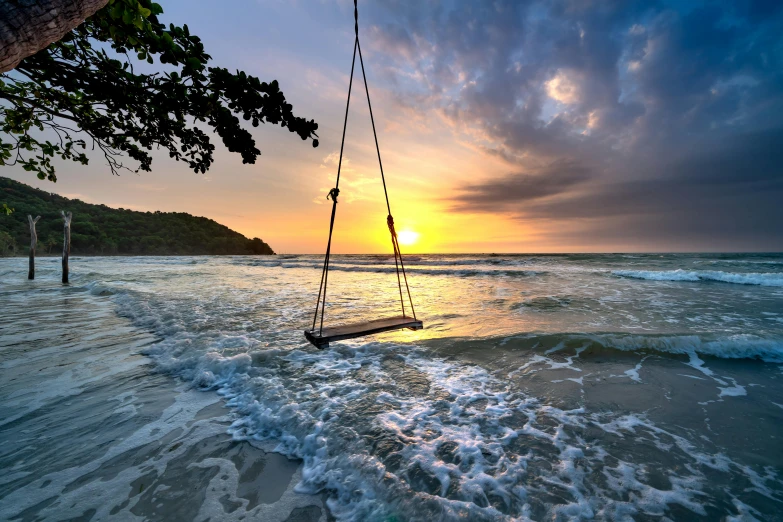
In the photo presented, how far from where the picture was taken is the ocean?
2.33 m

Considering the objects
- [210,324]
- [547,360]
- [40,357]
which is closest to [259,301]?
[210,324]

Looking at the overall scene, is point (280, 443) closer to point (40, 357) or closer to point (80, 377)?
point (80, 377)

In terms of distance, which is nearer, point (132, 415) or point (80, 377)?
point (132, 415)

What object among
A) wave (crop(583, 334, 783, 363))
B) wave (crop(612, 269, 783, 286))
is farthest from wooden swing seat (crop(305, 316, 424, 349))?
wave (crop(612, 269, 783, 286))

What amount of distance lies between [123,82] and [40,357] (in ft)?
17.1

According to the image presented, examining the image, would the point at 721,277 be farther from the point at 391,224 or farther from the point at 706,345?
the point at 391,224

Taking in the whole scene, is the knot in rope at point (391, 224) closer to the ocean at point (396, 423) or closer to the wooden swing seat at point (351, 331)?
the wooden swing seat at point (351, 331)

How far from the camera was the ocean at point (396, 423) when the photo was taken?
2328mm

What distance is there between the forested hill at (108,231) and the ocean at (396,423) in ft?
213

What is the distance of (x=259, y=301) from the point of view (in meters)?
11.1

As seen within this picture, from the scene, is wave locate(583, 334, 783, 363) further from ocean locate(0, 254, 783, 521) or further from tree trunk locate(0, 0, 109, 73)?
tree trunk locate(0, 0, 109, 73)

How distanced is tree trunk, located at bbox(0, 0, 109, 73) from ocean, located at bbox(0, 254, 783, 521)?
3.16 meters

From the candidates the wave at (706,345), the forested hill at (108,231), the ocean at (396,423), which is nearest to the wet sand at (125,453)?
the ocean at (396,423)

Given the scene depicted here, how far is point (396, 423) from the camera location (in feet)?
11.0
